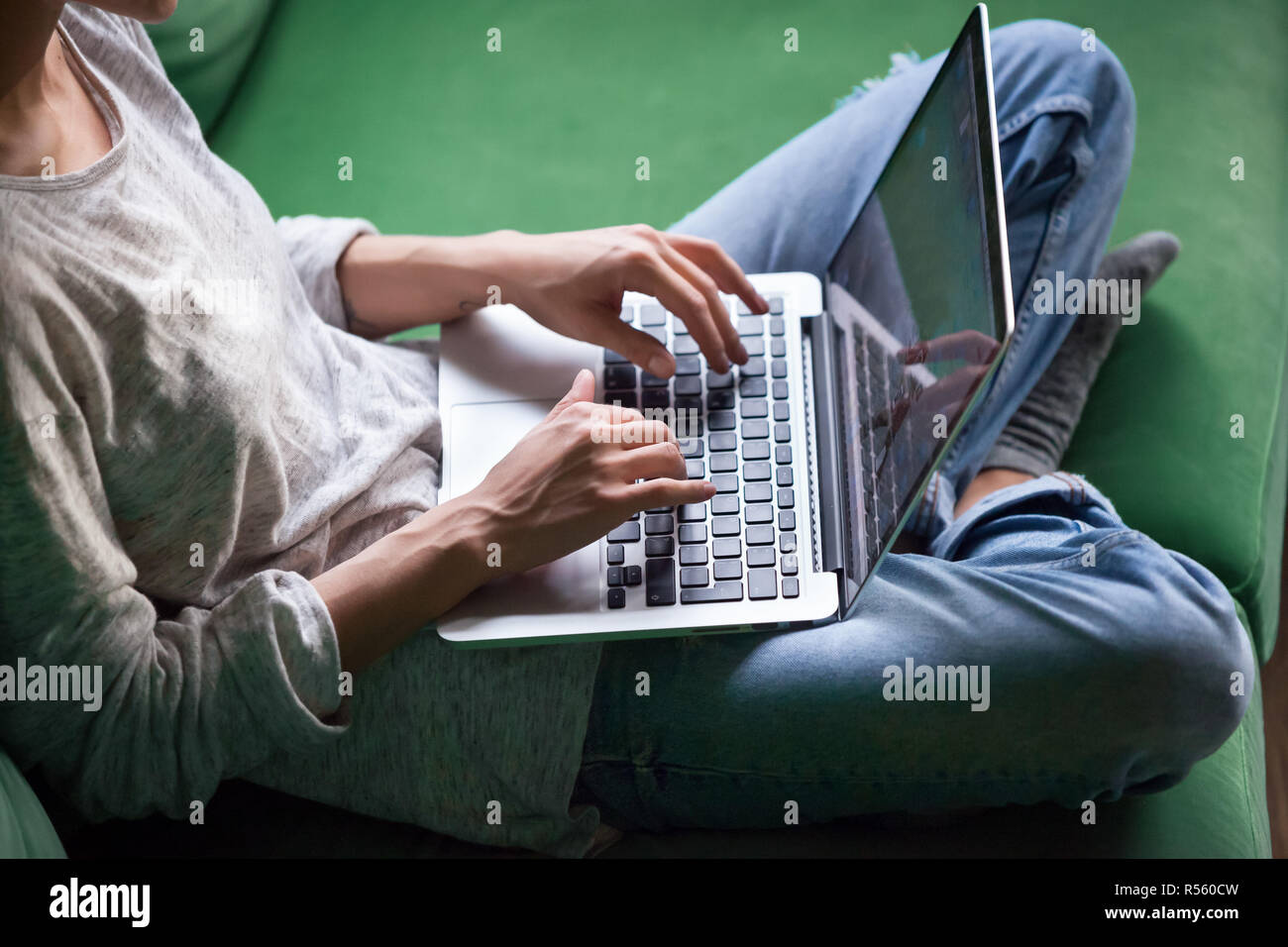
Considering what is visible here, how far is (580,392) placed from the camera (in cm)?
90

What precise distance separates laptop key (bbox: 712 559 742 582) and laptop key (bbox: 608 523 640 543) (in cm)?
6

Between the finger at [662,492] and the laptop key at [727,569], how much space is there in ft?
0.17

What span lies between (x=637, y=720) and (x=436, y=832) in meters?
0.19

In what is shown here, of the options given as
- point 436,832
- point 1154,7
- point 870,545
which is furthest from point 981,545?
point 1154,7

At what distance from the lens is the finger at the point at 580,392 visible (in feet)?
2.92

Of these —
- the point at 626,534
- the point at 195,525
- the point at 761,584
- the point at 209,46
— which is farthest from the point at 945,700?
the point at 209,46

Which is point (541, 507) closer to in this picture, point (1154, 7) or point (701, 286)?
point (701, 286)

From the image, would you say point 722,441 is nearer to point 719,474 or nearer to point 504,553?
point 719,474

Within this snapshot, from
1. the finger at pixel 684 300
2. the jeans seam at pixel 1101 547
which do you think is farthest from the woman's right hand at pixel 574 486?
the jeans seam at pixel 1101 547

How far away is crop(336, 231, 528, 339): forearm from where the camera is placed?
3.28ft

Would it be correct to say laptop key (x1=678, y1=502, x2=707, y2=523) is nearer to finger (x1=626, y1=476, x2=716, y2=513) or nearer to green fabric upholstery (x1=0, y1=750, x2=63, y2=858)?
finger (x1=626, y1=476, x2=716, y2=513)

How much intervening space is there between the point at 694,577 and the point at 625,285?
0.84 feet

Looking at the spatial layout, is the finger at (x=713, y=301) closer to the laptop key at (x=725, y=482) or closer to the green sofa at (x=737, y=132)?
the laptop key at (x=725, y=482)
